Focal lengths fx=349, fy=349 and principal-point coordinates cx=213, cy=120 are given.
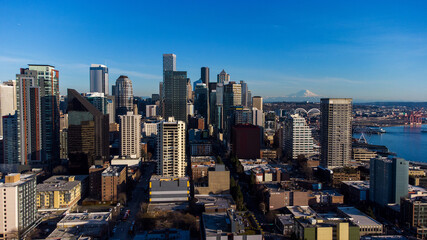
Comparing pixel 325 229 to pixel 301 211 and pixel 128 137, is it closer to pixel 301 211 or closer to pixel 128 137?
pixel 301 211

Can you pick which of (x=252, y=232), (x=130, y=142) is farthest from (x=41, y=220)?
(x=130, y=142)

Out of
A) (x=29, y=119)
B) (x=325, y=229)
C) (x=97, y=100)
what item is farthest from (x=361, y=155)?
(x=97, y=100)

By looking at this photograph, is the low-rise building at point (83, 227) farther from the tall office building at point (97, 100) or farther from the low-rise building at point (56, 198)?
the tall office building at point (97, 100)

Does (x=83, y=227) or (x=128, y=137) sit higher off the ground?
(x=128, y=137)

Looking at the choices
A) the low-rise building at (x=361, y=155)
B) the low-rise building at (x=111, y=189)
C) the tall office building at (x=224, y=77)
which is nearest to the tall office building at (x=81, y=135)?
the low-rise building at (x=111, y=189)

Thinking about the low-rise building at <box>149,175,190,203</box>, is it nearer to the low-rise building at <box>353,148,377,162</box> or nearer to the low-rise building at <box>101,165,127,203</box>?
the low-rise building at <box>101,165,127,203</box>

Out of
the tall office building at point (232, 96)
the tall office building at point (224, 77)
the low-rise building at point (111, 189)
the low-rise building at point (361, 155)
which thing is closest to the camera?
the low-rise building at point (111, 189)
